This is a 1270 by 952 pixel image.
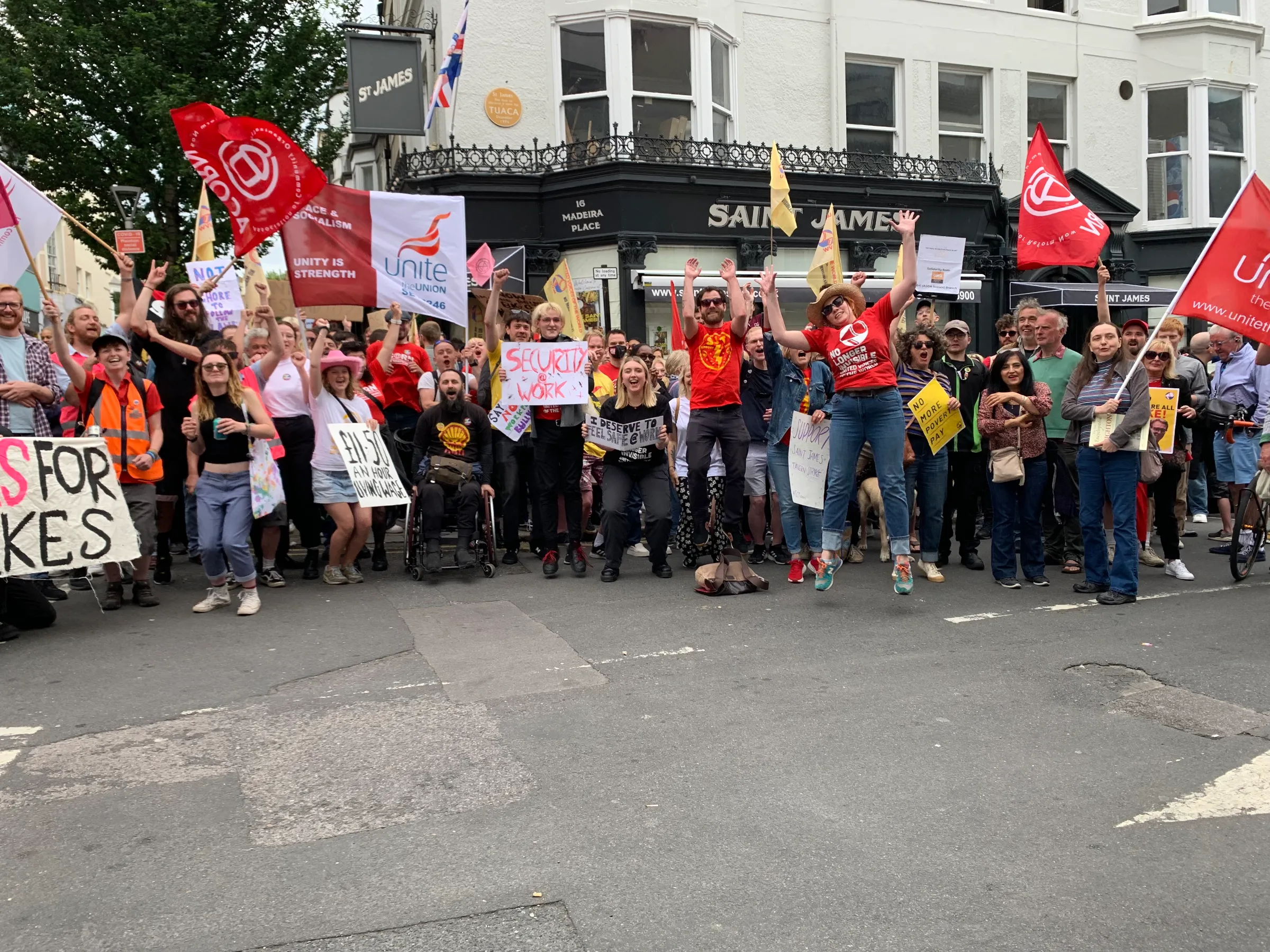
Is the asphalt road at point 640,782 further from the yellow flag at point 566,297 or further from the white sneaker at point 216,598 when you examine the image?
the yellow flag at point 566,297

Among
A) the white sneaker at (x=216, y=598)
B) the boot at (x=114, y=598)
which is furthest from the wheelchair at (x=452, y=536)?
the boot at (x=114, y=598)

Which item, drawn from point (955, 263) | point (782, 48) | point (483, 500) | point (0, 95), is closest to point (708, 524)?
point (483, 500)

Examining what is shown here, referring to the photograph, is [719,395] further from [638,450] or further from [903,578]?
[903,578]

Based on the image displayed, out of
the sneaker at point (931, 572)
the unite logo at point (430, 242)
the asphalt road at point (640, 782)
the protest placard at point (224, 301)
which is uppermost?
the unite logo at point (430, 242)

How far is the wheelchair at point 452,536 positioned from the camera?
8992 mm

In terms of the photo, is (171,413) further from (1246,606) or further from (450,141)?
(450,141)

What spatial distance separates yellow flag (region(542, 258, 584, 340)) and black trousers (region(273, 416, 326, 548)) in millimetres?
3693

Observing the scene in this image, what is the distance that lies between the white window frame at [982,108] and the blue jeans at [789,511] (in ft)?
47.2

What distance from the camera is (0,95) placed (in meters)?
18.2

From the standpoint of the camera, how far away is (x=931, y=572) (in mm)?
8672

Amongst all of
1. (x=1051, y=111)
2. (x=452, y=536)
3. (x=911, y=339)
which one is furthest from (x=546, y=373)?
(x=1051, y=111)

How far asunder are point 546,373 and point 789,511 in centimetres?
233

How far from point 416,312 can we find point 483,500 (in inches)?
77.6

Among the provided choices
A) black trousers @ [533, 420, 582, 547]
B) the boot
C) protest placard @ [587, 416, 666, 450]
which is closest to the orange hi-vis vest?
the boot
